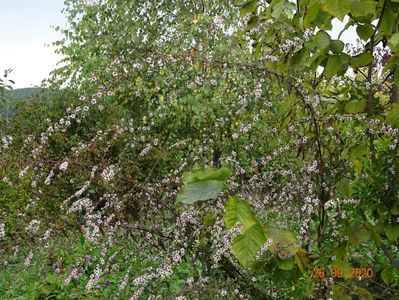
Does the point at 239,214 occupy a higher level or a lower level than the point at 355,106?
lower

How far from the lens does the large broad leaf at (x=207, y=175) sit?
141 centimetres

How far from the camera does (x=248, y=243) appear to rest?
Answer: 138cm

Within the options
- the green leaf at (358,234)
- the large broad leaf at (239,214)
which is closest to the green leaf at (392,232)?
the green leaf at (358,234)

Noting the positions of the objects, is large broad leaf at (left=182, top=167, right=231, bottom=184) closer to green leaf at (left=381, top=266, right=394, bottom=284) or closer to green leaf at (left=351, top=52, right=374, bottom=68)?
green leaf at (left=351, top=52, right=374, bottom=68)

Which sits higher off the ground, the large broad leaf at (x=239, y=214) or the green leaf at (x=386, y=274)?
the large broad leaf at (x=239, y=214)

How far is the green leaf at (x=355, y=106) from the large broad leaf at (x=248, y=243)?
46.7 inches

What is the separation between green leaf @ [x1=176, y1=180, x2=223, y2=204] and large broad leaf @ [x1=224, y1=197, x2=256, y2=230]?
52 millimetres

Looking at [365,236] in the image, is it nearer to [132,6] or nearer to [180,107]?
[180,107]

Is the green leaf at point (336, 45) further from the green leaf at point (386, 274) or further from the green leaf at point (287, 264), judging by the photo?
the green leaf at point (386, 274)

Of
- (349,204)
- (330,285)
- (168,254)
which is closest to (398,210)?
(349,204)

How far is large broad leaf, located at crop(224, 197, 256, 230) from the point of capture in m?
1.36

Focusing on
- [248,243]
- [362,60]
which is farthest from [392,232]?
[248,243]
